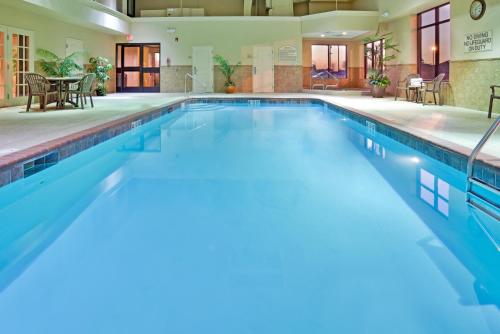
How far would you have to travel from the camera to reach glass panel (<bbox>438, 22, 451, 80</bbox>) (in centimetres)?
1212

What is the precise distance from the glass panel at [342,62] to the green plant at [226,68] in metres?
4.84

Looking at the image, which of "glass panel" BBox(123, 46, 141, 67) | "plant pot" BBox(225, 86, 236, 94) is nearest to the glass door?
"glass panel" BBox(123, 46, 141, 67)

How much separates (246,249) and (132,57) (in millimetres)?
17875

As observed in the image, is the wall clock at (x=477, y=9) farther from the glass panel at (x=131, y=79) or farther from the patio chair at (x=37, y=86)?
the glass panel at (x=131, y=79)

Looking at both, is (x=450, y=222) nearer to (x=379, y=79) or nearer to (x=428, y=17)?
(x=428, y=17)

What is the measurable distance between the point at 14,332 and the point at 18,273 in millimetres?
713

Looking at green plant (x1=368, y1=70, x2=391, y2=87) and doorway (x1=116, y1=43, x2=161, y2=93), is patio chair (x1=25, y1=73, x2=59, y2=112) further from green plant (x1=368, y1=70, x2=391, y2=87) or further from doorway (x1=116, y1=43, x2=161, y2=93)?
green plant (x1=368, y1=70, x2=391, y2=87)

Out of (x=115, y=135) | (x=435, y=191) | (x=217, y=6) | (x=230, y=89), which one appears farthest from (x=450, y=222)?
(x=217, y=6)

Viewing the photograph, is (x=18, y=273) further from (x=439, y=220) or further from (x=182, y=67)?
(x=182, y=67)

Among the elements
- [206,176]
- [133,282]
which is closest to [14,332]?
[133,282]

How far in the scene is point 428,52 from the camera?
13.4 meters

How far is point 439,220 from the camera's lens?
3.54 meters

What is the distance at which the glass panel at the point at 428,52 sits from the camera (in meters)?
13.1

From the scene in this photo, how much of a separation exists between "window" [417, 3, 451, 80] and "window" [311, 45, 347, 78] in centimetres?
697
